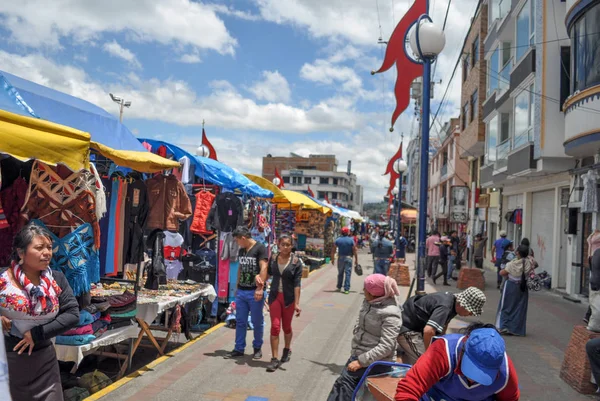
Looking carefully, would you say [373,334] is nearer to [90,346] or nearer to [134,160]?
[90,346]

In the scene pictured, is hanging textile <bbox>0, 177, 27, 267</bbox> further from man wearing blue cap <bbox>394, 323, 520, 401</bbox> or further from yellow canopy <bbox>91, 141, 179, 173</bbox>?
man wearing blue cap <bbox>394, 323, 520, 401</bbox>

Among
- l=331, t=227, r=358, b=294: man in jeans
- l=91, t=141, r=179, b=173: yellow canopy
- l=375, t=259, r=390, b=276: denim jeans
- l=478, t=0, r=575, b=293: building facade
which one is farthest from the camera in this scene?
l=478, t=0, r=575, b=293: building facade

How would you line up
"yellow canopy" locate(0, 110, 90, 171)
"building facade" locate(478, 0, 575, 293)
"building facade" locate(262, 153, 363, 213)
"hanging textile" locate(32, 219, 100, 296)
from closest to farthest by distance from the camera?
"yellow canopy" locate(0, 110, 90, 171) → "hanging textile" locate(32, 219, 100, 296) → "building facade" locate(478, 0, 575, 293) → "building facade" locate(262, 153, 363, 213)

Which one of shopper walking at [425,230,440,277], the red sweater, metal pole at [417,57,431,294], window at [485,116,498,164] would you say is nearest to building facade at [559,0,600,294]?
shopper walking at [425,230,440,277]

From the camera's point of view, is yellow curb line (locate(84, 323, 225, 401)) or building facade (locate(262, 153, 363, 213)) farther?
building facade (locate(262, 153, 363, 213))

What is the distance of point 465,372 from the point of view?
2607 millimetres

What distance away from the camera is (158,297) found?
6.54m

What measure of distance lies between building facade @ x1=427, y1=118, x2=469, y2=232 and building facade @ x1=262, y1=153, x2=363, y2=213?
1827 inches

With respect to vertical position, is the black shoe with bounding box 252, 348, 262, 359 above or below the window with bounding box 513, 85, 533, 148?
below

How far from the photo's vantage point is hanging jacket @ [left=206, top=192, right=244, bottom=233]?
29.4 feet

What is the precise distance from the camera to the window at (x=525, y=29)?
15.4 m

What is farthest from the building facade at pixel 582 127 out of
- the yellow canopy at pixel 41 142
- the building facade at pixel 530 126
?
the yellow canopy at pixel 41 142

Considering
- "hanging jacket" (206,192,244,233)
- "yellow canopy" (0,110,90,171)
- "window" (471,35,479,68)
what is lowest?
"hanging jacket" (206,192,244,233)

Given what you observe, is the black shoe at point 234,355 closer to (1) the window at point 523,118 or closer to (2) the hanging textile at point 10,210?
(2) the hanging textile at point 10,210
